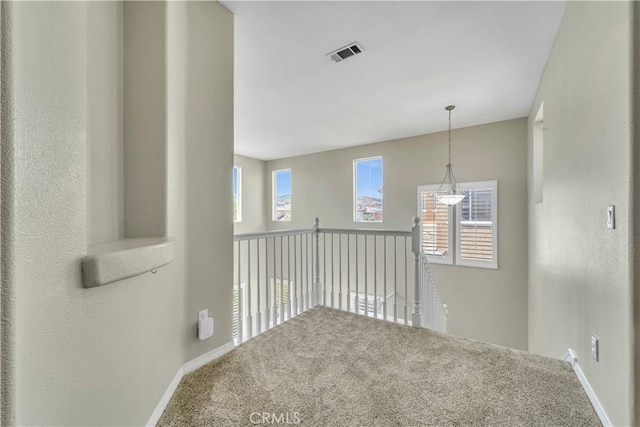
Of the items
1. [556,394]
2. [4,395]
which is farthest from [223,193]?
[556,394]

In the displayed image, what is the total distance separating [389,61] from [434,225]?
10.4 ft

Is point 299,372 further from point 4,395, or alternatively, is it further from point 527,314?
point 527,314

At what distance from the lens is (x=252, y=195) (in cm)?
703

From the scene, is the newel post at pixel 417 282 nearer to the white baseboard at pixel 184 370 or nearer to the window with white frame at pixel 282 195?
the white baseboard at pixel 184 370

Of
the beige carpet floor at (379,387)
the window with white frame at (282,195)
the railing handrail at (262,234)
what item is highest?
the window with white frame at (282,195)

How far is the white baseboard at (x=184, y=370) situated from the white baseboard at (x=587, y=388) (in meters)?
2.21

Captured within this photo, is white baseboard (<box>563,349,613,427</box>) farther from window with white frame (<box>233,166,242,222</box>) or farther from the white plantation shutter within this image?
window with white frame (<box>233,166,242,222</box>)

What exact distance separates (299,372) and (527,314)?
13.1 feet

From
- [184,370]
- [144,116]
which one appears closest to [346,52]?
[144,116]

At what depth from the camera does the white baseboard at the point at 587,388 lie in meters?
1.38

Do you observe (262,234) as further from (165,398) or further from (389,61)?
(389,61)

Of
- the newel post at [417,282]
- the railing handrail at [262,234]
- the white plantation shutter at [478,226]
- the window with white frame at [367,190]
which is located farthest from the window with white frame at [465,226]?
the railing handrail at [262,234]

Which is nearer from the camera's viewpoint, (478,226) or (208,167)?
(208,167)

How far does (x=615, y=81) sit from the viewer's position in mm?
1272
